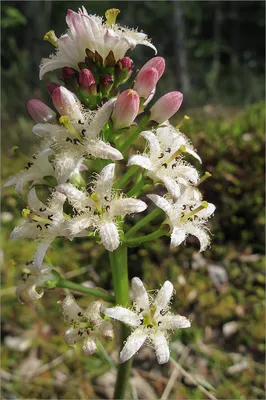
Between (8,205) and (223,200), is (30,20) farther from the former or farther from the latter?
(223,200)

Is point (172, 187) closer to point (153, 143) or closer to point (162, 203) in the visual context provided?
point (162, 203)

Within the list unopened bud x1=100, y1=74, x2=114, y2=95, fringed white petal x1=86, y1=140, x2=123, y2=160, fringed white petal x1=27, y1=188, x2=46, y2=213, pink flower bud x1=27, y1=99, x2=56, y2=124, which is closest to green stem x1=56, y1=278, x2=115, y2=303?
fringed white petal x1=27, y1=188, x2=46, y2=213

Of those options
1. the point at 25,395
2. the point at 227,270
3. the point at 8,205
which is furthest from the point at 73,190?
the point at 8,205

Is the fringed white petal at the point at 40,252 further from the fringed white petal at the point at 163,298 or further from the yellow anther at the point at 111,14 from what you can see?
the yellow anther at the point at 111,14

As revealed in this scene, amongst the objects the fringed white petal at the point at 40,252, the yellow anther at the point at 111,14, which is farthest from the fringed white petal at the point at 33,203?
the yellow anther at the point at 111,14

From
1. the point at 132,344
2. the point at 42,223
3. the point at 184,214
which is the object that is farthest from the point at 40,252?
the point at 184,214

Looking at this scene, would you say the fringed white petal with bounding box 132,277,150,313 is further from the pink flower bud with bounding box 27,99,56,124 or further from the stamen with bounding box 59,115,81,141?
the pink flower bud with bounding box 27,99,56,124
